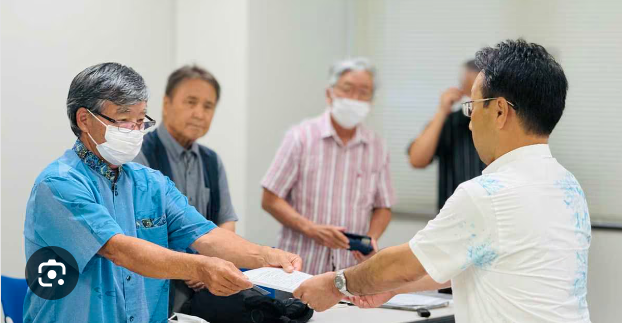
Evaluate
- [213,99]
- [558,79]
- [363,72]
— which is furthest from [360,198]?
[558,79]

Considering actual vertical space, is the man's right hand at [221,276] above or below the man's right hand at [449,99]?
below

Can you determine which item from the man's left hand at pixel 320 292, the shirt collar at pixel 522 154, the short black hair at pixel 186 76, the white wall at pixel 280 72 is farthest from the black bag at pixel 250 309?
the white wall at pixel 280 72

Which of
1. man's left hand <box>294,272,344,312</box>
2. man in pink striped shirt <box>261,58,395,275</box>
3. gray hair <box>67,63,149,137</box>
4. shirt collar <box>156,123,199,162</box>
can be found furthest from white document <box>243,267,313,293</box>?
man in pink striped shirt <box>261,58,395,275</box>

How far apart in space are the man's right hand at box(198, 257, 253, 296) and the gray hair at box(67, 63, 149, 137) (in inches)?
21.9

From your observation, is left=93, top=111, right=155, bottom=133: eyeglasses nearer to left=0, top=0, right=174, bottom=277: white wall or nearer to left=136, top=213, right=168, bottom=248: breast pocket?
left=136, top=213, right=168, bottom=248: breast pocket

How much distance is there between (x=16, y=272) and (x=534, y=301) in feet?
9.06

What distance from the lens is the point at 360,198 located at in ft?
12.6

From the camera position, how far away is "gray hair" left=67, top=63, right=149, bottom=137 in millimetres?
2178

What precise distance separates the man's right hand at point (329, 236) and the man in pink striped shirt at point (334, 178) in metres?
0.05

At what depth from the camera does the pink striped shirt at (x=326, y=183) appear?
12.3 ft

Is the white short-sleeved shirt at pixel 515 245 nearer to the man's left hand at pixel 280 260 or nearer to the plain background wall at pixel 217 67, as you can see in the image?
the man's left hand at pixel 280 260

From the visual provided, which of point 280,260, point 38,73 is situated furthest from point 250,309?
point 38,73

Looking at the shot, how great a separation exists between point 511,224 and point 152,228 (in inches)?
44.4

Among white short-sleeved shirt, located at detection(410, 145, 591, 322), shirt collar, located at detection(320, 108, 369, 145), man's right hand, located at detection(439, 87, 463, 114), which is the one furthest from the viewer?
man's right hand, located at detection(439, 87, 463, 114)
